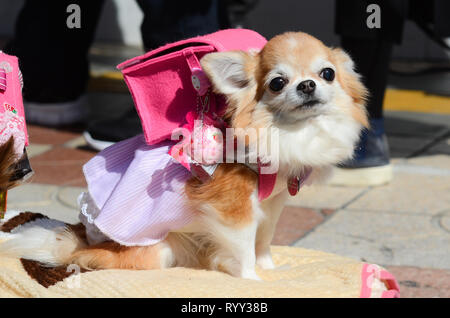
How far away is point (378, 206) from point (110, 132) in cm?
154

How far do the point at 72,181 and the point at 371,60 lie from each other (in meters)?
1.65

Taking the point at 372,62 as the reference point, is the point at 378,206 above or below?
below

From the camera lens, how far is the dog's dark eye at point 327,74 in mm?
2215

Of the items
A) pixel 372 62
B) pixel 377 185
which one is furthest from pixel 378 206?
pixel 372 62

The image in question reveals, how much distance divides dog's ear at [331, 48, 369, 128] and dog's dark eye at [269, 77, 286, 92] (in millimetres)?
231

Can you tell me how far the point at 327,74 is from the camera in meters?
2.22

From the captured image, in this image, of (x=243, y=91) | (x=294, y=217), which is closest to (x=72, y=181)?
(x=294, y=217)

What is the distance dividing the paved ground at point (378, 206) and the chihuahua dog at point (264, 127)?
1.79ft

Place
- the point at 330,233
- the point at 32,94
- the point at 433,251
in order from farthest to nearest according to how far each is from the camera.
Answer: the point at 32,94
the point at 330,233
the point at 433,251

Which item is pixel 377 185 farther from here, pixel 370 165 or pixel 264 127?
pixel 264 127

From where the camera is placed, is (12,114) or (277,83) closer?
(277,83)
